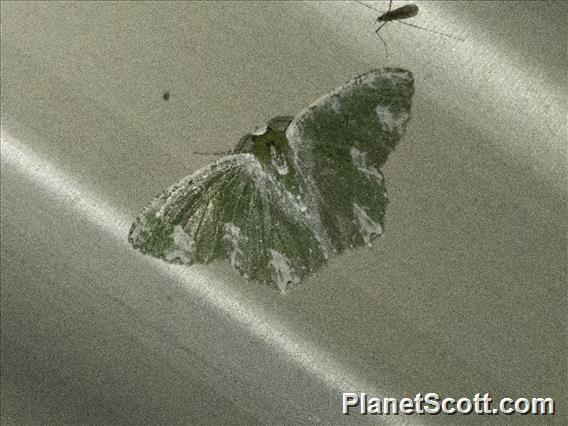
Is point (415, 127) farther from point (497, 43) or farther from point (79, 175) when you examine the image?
point (79, 175)

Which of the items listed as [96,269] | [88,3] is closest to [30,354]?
[96,269]

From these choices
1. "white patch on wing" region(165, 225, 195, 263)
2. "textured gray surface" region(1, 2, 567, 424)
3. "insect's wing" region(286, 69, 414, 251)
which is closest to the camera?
"insect's wing" region(286, 69, 414, 251)

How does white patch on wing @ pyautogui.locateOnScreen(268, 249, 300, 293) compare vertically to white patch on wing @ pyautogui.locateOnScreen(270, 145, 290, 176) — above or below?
below

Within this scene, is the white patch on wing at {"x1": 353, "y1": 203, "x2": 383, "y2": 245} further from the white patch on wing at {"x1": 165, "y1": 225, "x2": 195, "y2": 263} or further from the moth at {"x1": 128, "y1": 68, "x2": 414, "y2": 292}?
the white patch on wing at {"x1": 165, "y1": 225, "x2": 195, "y2": 263}

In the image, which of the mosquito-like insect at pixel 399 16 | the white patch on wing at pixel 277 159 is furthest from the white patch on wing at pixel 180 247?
the mosquito-like insect at pixel 399 16

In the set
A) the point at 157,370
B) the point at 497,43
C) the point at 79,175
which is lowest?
the point at 157,370

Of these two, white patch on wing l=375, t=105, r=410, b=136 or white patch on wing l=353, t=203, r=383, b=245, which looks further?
white patch on wing l=353, t=203, r=383, b=245

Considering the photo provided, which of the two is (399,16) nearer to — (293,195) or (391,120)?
(391,120)

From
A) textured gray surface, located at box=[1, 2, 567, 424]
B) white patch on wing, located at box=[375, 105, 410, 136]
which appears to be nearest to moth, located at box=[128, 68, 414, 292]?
white patch on wing, located at box=[375, 105, 410, 136]
